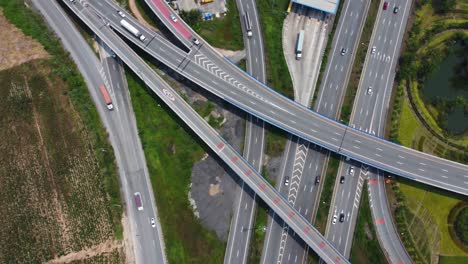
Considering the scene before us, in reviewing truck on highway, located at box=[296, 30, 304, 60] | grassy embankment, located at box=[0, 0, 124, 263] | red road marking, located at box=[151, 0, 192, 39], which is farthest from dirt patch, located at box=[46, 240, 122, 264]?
truck on highway, located at box=[296, 30, 304, 60]

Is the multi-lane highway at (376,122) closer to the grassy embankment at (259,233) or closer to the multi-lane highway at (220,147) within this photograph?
the multi-lane highway at (220,147)

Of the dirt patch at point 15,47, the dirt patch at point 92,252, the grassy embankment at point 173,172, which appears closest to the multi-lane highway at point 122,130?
the grassy embankment at point 173,172

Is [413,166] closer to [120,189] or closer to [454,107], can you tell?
[454,107]

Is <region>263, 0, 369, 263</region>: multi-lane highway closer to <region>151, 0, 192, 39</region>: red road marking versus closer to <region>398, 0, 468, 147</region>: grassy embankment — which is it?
<region>398, 0, 468, 147</region>: grassy embankment

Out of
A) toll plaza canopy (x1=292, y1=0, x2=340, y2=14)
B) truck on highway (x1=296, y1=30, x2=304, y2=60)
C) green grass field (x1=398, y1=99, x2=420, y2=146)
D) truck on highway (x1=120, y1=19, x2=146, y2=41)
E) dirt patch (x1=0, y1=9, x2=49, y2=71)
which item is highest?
toll plaza canopy (x1=292, y1=0, x2=340, y2=14)

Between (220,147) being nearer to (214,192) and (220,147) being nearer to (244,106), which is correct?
(214,192)

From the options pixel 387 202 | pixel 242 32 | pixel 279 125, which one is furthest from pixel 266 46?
pixel 387 202
